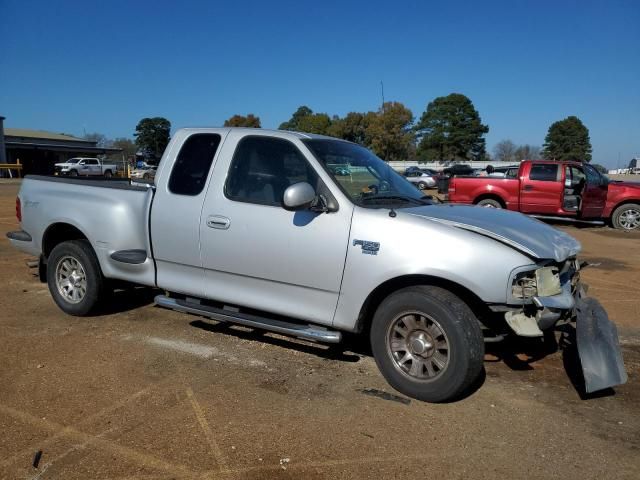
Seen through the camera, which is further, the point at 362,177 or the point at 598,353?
the point at 362,177

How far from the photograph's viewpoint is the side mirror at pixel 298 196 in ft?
12.4

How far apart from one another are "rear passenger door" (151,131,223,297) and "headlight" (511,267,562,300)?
8.56ft

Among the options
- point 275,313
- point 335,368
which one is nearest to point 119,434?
point 275,313

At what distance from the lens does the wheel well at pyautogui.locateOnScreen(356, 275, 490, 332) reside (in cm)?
371

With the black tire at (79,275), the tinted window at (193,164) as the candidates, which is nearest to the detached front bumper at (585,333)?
the tinted window at (193,164)

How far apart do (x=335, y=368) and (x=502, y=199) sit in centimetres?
1117

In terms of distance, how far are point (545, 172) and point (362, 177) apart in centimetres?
1105

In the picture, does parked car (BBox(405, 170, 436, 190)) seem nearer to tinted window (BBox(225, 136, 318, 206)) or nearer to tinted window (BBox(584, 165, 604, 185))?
tinted window (BBox(584, 165, 604, 185))

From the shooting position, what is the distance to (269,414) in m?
3.55

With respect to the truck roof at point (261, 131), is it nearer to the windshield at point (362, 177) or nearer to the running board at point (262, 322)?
the windshield at point (362, 177)

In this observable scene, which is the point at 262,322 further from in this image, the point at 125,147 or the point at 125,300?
the point at 125,147

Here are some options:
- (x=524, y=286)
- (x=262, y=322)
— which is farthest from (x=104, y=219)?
(x=524, y=286)

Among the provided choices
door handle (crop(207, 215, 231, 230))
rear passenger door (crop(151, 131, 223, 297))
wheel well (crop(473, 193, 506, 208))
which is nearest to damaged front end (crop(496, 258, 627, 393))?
door handle (crop(207, 215, 231, 230))

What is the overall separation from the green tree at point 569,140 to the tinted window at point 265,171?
316ft
